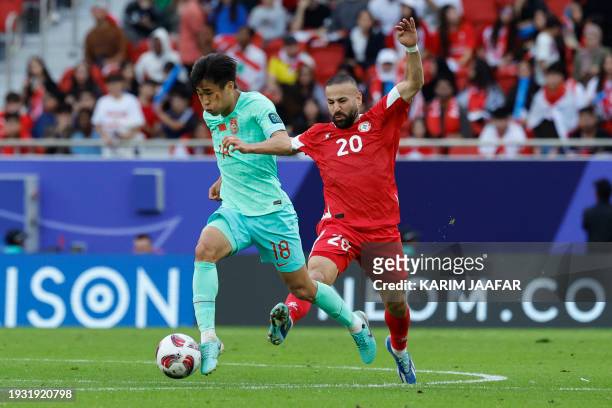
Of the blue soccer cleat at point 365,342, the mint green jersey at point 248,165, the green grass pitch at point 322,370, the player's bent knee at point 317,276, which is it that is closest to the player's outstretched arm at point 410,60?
the mint green jersey at point 248,165

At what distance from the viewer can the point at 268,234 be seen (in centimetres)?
1053

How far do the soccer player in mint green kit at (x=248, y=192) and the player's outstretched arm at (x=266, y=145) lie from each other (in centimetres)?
13

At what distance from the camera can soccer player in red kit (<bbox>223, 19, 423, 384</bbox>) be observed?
1082 cm

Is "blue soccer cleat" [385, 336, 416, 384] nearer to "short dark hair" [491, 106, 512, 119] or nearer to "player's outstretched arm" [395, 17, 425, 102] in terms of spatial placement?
"player's outstretched arm" [395, 17, 425, 102]

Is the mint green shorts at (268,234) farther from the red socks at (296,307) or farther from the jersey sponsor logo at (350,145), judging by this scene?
the jersey sponsor logo at (350,145)

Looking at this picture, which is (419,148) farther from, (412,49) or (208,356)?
(208,356)

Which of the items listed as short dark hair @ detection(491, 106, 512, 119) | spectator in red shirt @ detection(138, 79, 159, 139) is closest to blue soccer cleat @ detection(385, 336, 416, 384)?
short dark hair @ detection(491, 106, 512, 119)

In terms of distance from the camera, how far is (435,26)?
21.3 m

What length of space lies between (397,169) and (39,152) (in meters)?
5.66

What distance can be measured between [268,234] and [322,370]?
1.80 meters

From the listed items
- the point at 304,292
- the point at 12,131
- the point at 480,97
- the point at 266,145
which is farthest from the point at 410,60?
the point at 12,131

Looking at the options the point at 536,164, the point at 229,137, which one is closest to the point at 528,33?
the point at 536,164

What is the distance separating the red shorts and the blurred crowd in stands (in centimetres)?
761

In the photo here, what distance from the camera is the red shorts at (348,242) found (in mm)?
10906
